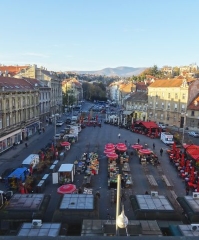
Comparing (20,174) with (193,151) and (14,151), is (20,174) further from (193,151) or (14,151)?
(193,151)

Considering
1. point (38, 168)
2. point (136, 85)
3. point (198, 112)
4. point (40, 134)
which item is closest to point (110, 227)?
point (38, 168)

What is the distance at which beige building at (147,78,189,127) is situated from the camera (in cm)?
5638

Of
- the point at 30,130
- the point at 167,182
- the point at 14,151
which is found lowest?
the point at 14,151

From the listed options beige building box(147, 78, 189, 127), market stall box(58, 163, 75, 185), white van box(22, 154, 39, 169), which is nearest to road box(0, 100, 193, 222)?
market stall box(58, 163, 75, 185)

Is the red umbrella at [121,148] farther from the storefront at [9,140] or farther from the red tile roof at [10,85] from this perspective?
the red tile roof at [10,85]

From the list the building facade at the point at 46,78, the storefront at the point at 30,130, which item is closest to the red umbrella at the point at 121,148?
the storefront at the point at 30,130

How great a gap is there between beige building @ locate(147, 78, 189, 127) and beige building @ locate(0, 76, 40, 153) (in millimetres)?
29092

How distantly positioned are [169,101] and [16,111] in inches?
1373

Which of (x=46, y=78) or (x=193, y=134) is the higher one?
(x=46, y=78)

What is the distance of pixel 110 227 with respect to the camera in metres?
9.47

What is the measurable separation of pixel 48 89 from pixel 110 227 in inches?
2332

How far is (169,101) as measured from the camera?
2367 inches

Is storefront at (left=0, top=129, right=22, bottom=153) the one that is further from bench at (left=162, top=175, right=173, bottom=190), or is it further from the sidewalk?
bench at (left=162, top=175, right=173, bottom=190)

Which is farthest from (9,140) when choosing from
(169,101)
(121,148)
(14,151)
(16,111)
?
(169,101)
